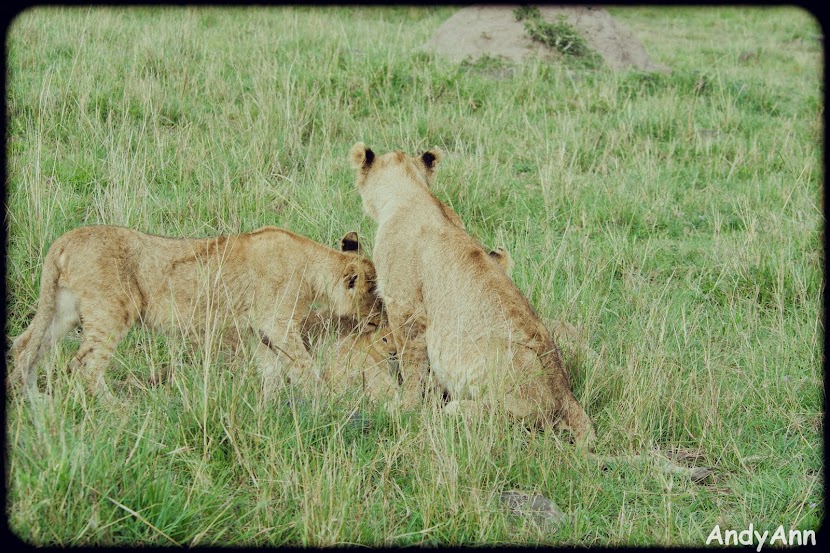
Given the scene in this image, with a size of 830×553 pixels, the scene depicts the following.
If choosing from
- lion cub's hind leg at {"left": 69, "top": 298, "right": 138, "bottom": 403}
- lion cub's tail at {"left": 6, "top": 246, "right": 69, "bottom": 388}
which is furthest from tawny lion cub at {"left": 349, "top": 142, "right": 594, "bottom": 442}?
lion cub's tail at {"left": 6, "top": 246, "right": 69, "bottom": 388}

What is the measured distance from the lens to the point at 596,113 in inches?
364

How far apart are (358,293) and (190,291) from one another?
3.15ft

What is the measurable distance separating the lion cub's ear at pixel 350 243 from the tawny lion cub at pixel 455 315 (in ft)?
0.64

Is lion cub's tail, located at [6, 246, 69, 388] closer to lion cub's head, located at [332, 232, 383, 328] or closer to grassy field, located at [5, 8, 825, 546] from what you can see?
grassy field, located at [5, 8, 825, 546]

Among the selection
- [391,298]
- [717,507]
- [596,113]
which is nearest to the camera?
[717,507]

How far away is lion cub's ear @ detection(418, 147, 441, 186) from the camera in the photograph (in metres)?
5.90

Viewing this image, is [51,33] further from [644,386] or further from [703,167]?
[644,386]

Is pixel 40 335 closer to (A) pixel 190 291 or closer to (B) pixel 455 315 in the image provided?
(A) pixel 190 291

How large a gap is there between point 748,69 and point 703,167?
423cm

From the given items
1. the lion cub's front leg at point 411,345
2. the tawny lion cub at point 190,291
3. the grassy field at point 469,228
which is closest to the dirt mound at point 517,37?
the grassy field at point 469,228

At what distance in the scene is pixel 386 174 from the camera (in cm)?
574

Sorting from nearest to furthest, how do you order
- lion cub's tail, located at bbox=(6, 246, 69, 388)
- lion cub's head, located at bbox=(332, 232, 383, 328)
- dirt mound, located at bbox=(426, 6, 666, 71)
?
lion cub's tail, located at bbox=(6, 246, 69, 388) < lion cub's head, located at bbox=(332, 232, 383, 328) < dirt mound, located at bbox=(426, 6, 666, 71)

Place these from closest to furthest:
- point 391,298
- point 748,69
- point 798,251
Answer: point 391,298, point 798,251, point 748,69

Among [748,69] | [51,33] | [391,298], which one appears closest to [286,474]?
[391,298]
